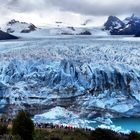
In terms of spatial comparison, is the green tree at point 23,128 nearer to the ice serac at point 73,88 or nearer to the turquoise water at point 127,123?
the turquoise water at point 127,123

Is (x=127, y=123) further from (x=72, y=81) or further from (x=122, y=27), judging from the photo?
(x=122, y=27)

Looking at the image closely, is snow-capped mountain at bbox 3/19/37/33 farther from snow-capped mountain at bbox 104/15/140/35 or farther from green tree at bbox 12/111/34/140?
green tree at bbox 12/111/34/140

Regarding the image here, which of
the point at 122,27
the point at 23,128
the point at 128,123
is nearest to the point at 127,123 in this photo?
the point at 128,123

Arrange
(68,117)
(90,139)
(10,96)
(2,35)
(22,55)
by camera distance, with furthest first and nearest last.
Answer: (2,35)
(22,55)
(10,96)
(68,117)
(90,139)

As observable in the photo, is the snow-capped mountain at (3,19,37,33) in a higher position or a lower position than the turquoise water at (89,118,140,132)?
higher

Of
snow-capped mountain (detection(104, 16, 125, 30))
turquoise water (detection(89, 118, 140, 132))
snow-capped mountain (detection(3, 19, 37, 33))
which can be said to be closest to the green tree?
turquoise water (detection(89, 118, 140, 132))

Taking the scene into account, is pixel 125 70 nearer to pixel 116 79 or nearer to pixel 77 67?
pixel 116 79

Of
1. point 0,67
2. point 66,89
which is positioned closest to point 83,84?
point 66,89

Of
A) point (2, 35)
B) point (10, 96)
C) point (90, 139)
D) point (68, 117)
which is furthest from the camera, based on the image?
point (2, 35)
